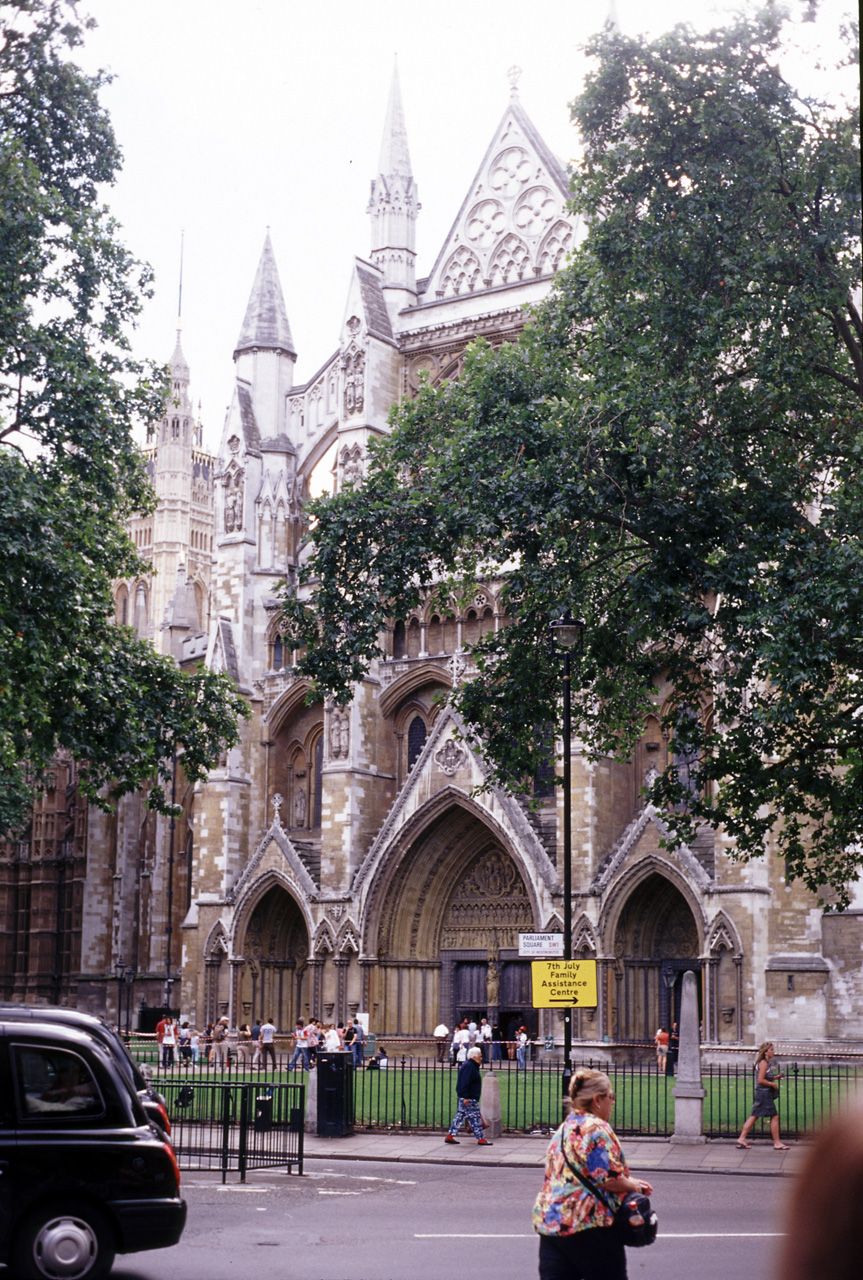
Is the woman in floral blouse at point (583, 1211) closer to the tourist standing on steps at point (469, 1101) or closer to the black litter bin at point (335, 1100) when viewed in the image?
the tourist standing on steps at point (469, 1101)

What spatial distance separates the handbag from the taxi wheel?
11.9 ft

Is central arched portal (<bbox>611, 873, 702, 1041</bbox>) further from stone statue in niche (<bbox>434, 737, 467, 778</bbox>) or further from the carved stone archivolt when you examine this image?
stone statue in niche (<bbox>434, 737, 467, 778</bbox>)

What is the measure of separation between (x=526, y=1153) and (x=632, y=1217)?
12.2 metres

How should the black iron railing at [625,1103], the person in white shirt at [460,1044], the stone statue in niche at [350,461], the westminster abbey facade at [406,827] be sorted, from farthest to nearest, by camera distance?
the stone statue in niche at [350,461] → the westminster abbey facade at [406,827] → the person in white shirt at [460,1044] → the black iron railing at [625,1103]

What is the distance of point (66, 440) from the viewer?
19234mm

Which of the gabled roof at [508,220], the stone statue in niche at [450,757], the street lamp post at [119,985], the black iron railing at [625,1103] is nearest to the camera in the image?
the black iron railing at [625,1103]

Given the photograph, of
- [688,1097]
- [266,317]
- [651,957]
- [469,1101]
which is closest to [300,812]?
[651,957]

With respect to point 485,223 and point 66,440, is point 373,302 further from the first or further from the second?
point 66,440

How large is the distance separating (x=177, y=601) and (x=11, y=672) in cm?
3640

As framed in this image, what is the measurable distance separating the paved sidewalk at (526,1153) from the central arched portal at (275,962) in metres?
18.7

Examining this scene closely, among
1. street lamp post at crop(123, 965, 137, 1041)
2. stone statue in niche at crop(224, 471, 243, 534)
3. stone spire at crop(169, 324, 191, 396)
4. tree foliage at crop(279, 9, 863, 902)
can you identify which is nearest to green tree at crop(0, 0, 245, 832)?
tree foliage at crop(279, 9, 863, 902)

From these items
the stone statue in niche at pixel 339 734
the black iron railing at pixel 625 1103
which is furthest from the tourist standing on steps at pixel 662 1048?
the stone statue in niche at pixel 339 734

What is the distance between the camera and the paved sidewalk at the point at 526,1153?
16.4 meters

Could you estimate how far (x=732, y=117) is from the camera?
17.3 m
